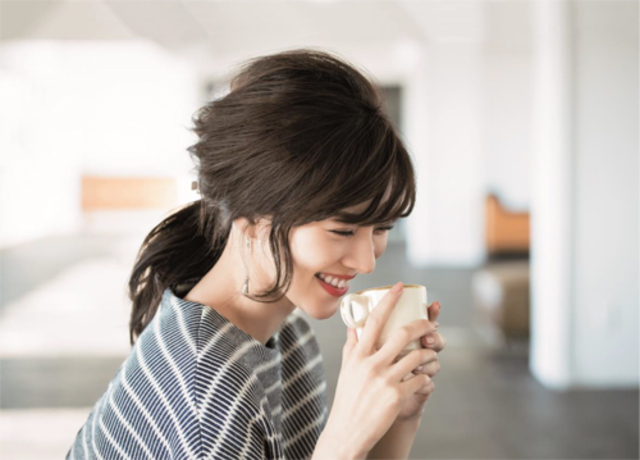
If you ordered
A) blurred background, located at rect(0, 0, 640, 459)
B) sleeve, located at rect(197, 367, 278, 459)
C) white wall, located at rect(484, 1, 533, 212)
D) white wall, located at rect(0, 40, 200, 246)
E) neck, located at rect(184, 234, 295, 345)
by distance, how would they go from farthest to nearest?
white wall, located at rect(0, 40, 200, 246), white wall, located at rect(484, 1, 533, 212), blurred background, located at rect(0, 0, 640, 459), neck, located at rect(184, 234, 295, 345), sleeve, located at rect(197, 367, 278, 459)

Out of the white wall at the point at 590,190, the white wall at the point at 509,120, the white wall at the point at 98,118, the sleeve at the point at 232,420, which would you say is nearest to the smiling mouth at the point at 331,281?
the sleeve at the point at 232,420

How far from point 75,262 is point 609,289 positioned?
7.12 m

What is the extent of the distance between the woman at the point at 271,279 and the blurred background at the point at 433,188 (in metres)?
0.15

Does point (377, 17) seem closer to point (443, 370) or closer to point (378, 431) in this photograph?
point (443, 370)

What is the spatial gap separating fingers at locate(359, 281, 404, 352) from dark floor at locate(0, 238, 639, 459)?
8.08 ft

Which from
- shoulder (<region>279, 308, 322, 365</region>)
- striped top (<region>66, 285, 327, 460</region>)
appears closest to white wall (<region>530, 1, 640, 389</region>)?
shoulder (<region>279, 308, 322, 365</region>)

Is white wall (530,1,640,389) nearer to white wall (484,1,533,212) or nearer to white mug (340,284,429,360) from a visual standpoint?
white mug (340,284,429,360)

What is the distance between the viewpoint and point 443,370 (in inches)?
180

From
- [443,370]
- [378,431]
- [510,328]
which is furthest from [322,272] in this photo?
[510,328]

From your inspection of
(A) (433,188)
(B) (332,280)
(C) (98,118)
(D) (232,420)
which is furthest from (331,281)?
(C) (98,118)

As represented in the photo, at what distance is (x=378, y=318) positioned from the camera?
94 cm

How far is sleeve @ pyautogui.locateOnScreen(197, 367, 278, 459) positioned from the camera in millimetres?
874

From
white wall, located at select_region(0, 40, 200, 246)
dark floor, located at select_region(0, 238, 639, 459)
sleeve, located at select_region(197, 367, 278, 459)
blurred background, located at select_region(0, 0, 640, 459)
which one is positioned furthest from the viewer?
white wall, located at select_region(0, 40, 200, 246)

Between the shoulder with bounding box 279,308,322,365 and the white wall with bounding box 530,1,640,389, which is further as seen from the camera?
the white wall with bounding box 530,1,640,389
